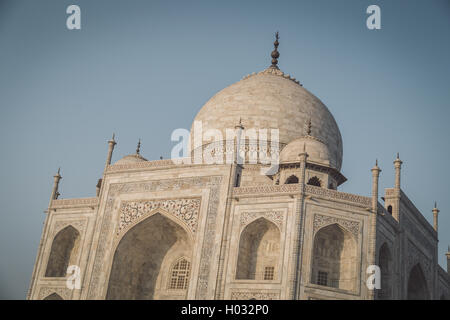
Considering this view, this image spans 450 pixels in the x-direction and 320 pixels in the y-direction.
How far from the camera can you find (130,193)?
22297 mm

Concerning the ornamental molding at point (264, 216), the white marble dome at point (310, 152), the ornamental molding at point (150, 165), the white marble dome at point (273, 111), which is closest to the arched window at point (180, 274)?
the ornamental molding at point (264, 216)

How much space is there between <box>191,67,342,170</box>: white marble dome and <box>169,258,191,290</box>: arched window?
5.81 m

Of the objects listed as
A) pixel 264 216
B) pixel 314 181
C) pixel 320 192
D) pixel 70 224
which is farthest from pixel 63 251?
pixel 320 192

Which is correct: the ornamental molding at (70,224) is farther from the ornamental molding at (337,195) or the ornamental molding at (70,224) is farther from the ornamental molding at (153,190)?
the ornamental molding at (337,195)

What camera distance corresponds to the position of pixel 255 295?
61.2ft

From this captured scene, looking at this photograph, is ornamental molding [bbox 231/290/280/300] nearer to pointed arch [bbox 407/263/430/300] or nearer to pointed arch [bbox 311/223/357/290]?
pointed arch [bbox 311/223/357/290]

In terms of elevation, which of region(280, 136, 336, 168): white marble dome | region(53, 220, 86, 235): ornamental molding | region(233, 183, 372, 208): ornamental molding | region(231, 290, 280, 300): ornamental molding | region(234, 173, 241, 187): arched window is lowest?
region(231, 290, 280, 300): ornamental molding

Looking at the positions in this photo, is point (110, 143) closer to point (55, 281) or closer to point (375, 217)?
point (55, 281)

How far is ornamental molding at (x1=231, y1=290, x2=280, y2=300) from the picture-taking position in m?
18.4

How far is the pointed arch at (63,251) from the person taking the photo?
2322 centimetres

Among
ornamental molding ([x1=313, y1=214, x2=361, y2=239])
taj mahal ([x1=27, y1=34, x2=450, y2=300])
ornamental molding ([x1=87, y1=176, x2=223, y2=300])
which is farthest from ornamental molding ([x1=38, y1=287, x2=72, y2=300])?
ornamental molding ([x1=313, y1=214, x2=361, y2=239])

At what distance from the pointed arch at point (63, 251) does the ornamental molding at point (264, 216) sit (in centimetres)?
719

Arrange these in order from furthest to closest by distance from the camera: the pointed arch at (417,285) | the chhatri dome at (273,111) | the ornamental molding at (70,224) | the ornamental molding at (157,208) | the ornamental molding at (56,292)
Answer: the chhatri dome at (273,111), the pointed arch at (417,285), the ornamental molding at (70,224), the ornamental molding at (56,292), the ornamental molding at (157,208)

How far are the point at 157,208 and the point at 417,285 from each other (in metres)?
10.5
